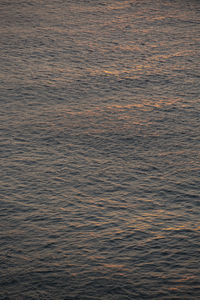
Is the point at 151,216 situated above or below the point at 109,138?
below

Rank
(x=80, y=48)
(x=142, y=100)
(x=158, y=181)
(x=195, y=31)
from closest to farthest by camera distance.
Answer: (x=158, y=181)
(x=142, y=100)
(x=80, y=48)
(x=195, y=31)

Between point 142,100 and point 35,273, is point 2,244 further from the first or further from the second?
point 142,100

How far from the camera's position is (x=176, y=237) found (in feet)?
6.15

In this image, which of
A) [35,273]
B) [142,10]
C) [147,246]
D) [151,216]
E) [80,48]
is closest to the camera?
[35,273]

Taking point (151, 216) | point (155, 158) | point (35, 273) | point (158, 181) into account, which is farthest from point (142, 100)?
point (35, 273)

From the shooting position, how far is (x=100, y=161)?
7.88 ft

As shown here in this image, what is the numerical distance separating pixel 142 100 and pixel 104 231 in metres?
1.30

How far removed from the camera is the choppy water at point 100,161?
1706mm

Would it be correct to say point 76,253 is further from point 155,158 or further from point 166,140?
point 166,140

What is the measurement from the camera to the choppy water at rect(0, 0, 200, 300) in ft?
5.60

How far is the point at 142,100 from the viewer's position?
3025 mm

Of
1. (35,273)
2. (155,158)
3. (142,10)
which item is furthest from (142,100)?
(142,10)

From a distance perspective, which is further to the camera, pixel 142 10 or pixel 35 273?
pixel 142 10

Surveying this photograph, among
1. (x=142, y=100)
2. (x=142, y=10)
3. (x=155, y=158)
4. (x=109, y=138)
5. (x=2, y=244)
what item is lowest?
(x=2, y=244)
